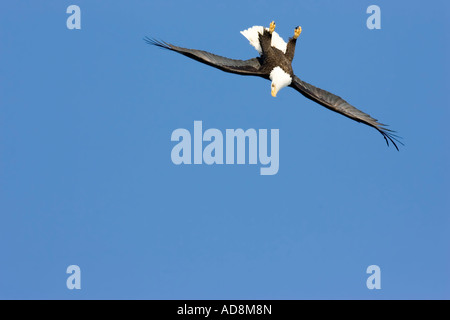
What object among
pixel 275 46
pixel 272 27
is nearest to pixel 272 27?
pixel 272 27

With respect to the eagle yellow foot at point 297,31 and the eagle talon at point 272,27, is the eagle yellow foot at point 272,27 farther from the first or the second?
the eagle yellow foot at point 297,31

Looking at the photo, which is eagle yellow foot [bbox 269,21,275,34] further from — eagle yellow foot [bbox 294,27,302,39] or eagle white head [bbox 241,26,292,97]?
eagle yellow foot [bbox 294,27,302,39]

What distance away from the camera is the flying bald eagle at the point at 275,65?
50.5 ft

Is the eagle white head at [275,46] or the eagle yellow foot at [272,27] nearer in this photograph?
the eagle white head at [275,46]

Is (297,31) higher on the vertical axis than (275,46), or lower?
higher

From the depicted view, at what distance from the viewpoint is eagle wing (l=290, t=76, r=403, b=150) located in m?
15.9

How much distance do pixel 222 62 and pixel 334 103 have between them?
2134 mm

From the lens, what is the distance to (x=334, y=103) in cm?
1633

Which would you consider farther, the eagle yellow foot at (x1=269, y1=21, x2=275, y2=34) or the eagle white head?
the eagle yellow foot at (x1=269, y1=21, x2=275, y2=34)

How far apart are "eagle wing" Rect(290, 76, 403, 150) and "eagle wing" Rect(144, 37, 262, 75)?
713 mm

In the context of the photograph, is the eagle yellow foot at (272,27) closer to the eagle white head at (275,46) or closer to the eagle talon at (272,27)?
the eagle talon at (272,27)

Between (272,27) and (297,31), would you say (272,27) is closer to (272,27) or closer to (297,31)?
(272,27)
